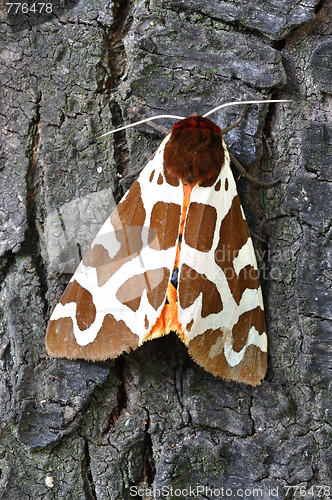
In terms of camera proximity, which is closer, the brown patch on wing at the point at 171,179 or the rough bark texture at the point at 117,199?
the rough bark texture at the point at 117,199

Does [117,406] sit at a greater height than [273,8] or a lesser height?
lesser

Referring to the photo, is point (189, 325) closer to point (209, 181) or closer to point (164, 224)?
point (164, 224)

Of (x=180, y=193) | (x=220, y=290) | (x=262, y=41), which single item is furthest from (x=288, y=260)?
(x=262, y=41)

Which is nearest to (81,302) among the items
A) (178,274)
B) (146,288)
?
(146,288)

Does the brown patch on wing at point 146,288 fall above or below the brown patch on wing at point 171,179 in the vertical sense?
below

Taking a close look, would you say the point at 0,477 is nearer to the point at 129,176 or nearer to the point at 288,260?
the point at 129,176

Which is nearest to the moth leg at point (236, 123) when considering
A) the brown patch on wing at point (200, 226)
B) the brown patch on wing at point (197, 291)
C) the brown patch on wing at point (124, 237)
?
the brown patch on wing at point (200, 226)

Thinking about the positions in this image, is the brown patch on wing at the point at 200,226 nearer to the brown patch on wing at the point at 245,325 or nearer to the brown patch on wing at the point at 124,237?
the brown patch on wing at the point at 124,237
